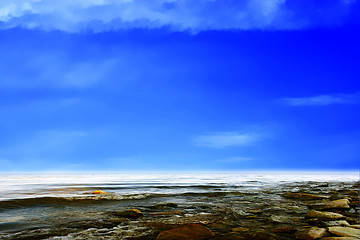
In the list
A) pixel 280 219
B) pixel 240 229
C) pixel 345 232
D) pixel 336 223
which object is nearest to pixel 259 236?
pixel 240 229

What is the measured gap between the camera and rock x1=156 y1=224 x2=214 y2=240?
A: 421cm

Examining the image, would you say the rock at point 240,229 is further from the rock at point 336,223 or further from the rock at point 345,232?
the rock at point 336,223

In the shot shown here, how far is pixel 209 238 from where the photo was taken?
4324mm

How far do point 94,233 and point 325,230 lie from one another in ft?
13.5

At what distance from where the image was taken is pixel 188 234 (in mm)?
4312

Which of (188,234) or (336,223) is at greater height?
(188,234)

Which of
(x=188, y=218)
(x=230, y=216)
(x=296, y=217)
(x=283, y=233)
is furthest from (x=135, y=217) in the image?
(x=296, y=217)

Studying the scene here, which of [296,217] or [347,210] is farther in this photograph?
[347,210]

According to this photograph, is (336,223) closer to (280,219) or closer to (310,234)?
(280,219)

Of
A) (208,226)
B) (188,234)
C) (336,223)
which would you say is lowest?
(336,223)

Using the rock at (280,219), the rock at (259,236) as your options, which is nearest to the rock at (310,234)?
the rock at (259,236)

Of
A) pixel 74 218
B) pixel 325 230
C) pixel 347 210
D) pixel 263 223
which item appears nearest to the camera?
pixel 325 230

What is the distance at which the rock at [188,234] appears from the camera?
4.21 metres

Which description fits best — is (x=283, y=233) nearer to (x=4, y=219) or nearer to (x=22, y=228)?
(x=22, y=228)
